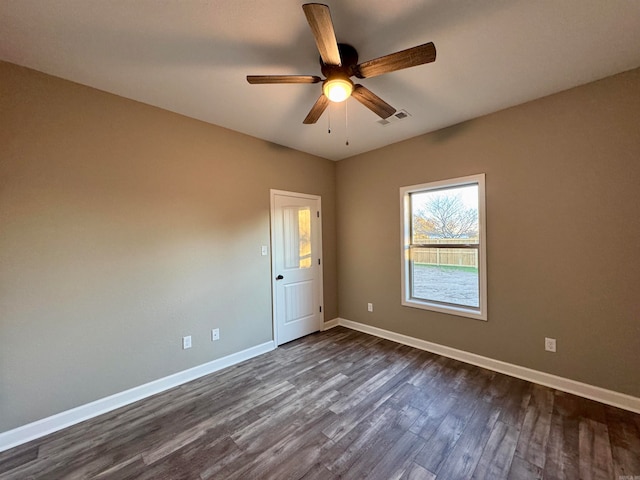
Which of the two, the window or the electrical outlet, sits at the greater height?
the window

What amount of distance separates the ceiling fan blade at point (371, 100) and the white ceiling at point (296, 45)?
0.93ft

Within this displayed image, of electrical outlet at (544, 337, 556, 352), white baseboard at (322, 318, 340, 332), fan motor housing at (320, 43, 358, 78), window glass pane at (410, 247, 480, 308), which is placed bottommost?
white baseboard at (322, 318, 340, 332)

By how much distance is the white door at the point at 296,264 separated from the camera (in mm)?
3482

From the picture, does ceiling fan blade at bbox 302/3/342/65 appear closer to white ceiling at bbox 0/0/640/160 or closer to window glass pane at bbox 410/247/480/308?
white ceiling at bbox 0/0/640/160

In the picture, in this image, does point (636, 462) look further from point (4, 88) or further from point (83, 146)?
point (4, 88)

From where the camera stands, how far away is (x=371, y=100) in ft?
6.39

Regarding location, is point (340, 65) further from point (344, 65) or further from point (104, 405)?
point (104, 405)

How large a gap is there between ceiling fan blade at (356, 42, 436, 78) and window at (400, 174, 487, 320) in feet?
6.00

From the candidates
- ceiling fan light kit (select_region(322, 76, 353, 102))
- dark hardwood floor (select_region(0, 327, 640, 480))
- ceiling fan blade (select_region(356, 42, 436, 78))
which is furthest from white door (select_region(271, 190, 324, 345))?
ceiling fan blade (select_region(356, 42, 436, 78))

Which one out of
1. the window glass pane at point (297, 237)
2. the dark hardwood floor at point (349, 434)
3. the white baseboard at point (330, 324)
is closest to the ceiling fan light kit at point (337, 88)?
the window glass pane at point (297, 237)

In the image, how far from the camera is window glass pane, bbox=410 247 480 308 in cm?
299

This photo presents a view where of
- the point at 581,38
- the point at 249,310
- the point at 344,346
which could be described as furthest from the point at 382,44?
the point at 344,346

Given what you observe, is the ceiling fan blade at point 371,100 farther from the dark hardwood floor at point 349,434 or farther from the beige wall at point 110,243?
the dark hardwood floor at point 349,434

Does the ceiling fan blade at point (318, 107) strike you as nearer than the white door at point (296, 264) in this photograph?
Yes
